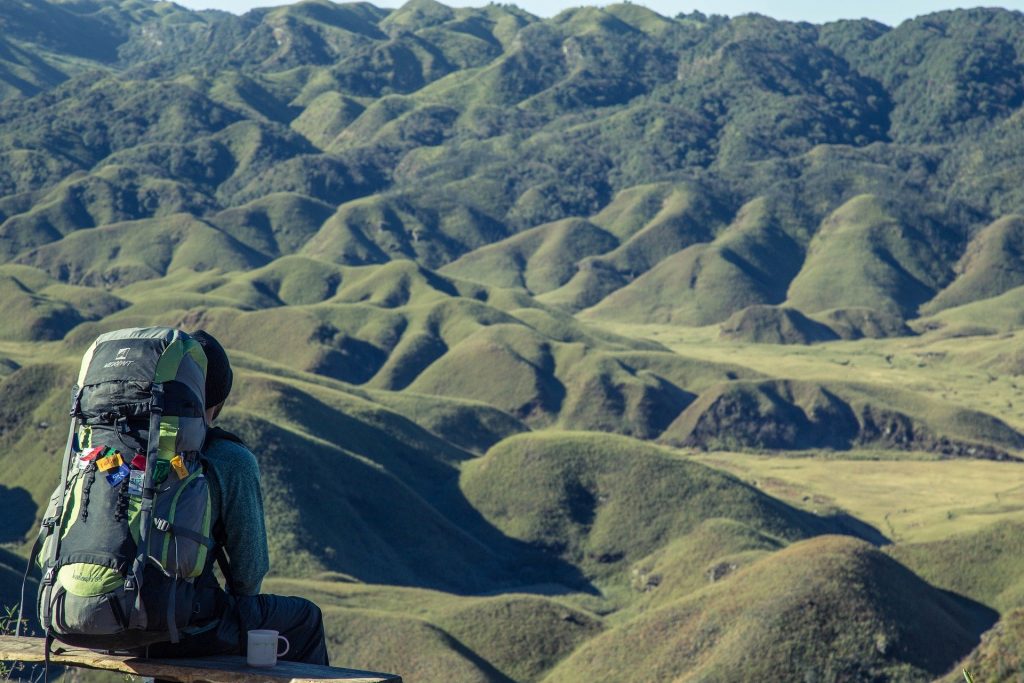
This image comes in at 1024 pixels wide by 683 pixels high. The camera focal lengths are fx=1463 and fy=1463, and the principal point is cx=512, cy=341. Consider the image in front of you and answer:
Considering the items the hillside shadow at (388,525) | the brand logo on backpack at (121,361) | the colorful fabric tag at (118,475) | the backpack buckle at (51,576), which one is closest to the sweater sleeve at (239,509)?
the colorful fabric tag at (118,475)

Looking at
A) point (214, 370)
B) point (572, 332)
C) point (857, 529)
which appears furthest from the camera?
point (572, 332)

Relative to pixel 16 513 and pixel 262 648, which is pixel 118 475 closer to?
pixel 262 648

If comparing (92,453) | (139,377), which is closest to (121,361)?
(139,377)

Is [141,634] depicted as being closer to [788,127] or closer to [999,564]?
[999,564]

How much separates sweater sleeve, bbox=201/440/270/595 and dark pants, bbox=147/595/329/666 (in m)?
0.08

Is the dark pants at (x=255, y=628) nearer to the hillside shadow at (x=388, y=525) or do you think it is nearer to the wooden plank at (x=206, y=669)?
the wooden plank at (x=206, y=669)

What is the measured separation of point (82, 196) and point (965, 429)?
285ft

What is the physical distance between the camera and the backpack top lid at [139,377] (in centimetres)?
495

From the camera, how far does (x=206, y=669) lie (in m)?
4.95

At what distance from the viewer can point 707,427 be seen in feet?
220

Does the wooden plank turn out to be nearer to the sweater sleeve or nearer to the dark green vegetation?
the sweater sleeve

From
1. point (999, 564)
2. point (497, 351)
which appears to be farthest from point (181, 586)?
point (497, 351)

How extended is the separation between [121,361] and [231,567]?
861 millimetres

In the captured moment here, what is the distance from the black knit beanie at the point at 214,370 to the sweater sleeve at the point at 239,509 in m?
0.22
